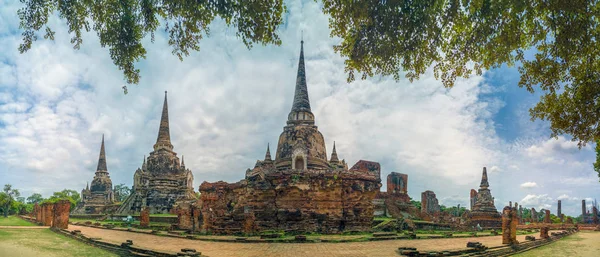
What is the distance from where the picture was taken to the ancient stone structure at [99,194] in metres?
40.6

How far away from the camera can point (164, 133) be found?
39.8 m

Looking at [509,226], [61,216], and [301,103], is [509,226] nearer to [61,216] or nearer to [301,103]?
[61,216]

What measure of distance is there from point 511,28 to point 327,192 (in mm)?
10916

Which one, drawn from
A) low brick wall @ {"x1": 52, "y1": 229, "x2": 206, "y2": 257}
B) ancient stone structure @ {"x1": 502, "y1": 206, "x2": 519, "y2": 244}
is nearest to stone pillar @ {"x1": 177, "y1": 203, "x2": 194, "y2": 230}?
low brick wall @ {"x1": 52, "y1": 229, "x2": 206, "y2": 257}

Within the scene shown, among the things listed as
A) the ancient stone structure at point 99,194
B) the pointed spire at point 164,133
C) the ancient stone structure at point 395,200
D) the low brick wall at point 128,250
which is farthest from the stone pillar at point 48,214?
the ancient stone structure at point 395,200

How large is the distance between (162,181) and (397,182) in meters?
23.3

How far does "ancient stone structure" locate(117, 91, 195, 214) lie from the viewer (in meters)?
34.9

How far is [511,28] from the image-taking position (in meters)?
6.61

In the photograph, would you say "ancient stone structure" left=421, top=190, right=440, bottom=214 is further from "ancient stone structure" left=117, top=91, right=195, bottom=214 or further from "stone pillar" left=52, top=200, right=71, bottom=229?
"stone pillar" left=52, top=200, right=71, bottom=229

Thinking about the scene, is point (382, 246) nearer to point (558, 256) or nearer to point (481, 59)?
point (558, 256)

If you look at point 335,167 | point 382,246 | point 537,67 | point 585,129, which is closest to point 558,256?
point 585,129

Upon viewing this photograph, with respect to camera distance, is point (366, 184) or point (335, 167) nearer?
point (366, 184)

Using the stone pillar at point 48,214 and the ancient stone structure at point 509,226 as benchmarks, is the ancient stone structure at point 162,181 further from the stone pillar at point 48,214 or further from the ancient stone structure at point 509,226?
the ancient stone structure at point 509,226

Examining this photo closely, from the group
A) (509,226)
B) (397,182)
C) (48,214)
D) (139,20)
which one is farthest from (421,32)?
(397,182)
